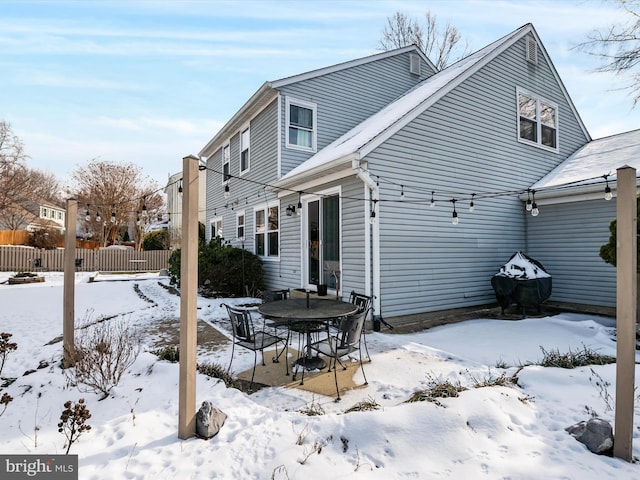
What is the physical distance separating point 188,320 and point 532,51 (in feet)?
38.6

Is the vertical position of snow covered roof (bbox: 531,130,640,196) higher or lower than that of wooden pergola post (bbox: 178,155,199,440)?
higher

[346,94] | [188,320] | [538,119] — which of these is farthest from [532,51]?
[188,320]

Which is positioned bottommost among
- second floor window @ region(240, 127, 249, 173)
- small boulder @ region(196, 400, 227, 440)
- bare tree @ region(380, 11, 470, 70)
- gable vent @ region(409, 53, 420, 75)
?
small boulder @ region(196, 400, 227, 440)

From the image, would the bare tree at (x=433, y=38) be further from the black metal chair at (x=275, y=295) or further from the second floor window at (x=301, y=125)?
the black metal chair at (x=275, y=295)

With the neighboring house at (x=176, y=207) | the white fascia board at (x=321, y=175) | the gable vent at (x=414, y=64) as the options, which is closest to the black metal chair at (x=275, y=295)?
the white fascia board at (x=321, y=175)

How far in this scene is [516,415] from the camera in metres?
3.21

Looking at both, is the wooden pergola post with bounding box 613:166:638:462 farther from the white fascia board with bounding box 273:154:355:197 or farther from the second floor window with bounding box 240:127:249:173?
the second floor window with bounding box 240:127:249:173

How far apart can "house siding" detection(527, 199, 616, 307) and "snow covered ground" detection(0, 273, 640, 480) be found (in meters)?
4.98

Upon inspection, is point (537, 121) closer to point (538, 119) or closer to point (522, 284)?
point (538, 119)

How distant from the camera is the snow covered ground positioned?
2.52m

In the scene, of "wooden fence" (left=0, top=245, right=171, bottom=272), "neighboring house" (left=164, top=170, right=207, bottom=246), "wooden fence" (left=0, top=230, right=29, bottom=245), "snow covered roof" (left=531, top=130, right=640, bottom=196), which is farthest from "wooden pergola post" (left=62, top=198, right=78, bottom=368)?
"wooden fence" (left=0, top=230, right=29, bottom=245)

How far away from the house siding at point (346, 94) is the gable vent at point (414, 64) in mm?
153

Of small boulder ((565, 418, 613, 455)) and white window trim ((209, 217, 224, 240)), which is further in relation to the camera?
white window trim ((209, 217, 224, 240))

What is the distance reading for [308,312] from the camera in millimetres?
4617
